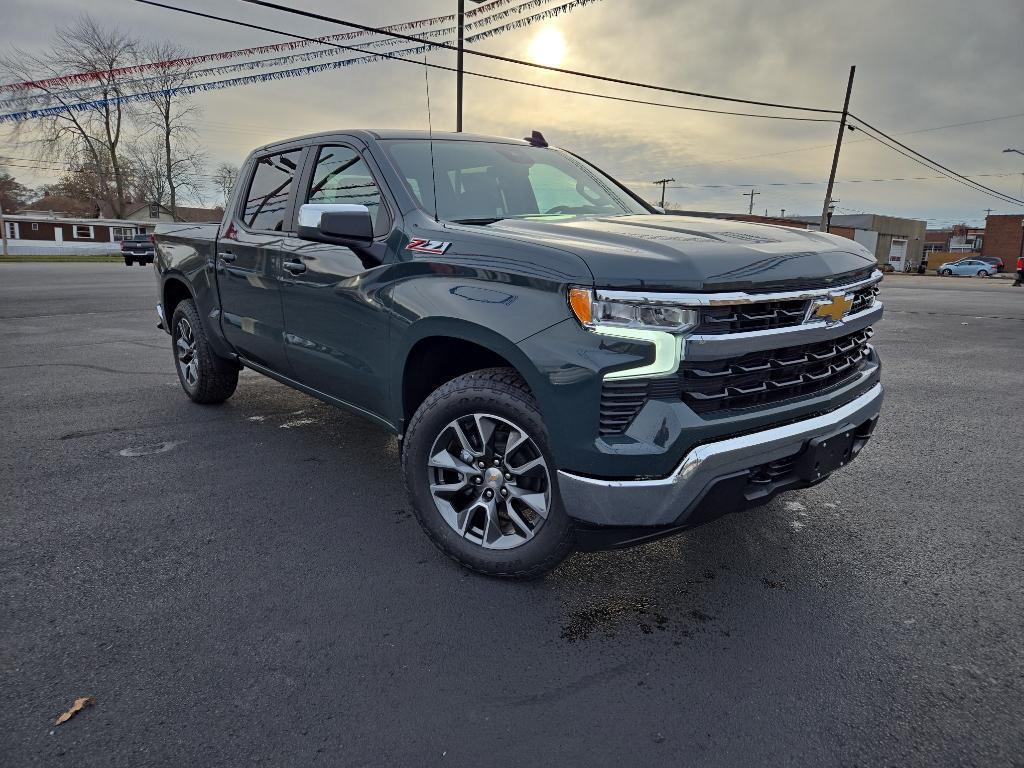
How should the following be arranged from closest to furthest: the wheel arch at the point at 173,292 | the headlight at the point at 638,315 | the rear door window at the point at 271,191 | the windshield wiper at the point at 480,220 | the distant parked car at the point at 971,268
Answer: the headlight at the point at 638,315 → the windshield wiper at the point at 480,220 → the rear door window at the point at 271,191 → the wheel arch at the point at 173,292 → the distant parked car at the point at 971,268

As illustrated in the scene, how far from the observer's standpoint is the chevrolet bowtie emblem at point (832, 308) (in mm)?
2629

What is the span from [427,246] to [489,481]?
1.06 m

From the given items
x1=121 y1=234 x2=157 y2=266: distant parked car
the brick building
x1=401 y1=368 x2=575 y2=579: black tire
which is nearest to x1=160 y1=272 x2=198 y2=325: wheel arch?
x1=401 y1=368 x2=575 y2=579: black tire

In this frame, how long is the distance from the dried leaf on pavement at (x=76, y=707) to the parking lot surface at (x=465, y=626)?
3 cm

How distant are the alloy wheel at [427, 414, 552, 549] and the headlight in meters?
0.56

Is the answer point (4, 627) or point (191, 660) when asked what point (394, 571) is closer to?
point (191, 660)

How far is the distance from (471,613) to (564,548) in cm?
44

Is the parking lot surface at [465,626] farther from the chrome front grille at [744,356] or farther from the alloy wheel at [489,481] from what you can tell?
the chrome front grille at [744,356]

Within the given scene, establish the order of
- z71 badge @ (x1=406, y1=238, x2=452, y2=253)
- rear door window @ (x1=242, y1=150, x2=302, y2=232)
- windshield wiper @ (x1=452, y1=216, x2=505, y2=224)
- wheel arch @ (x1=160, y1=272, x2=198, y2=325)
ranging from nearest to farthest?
z71 badge @ (x1=406, y1=238, x2=452, y2=253), windshield wiper @ (x1=452, y1=216, x2=505, y2=224), rear door window @ (x1=242, y1=150, x2=302, y2=232), wheel arch @ (x1=160, y1=272, x2=198, y2=325)

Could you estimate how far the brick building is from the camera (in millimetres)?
62281

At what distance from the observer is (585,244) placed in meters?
2.56

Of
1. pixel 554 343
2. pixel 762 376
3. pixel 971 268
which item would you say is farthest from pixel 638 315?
pixel 971 268

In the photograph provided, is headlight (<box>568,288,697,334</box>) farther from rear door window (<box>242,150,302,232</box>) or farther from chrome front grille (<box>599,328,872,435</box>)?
rear door window (<box>242,150,302,232</box>)

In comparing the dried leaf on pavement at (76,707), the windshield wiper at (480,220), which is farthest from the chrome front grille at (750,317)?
Result: the dried leaf on pavement at (76,707)
